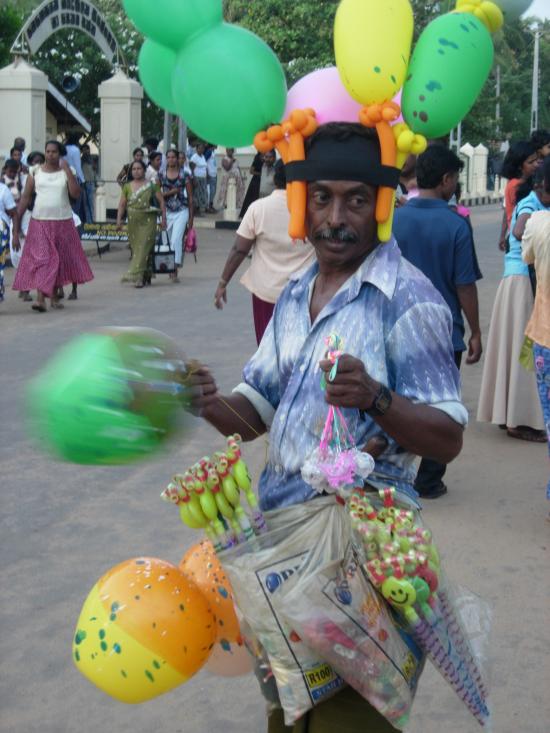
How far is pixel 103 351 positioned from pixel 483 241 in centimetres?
2118

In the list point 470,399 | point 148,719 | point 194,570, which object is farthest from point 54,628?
point 470,399

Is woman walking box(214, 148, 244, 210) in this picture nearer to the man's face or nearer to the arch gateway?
the arch gateway

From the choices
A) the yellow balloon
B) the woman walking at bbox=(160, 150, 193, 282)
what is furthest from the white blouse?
the yellow balloon

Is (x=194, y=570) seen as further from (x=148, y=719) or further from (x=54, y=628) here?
(x=54, y=628)

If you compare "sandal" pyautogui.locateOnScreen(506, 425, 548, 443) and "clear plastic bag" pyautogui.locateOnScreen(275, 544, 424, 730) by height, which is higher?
"clear plastic bag" pyautogui.locateOnScreen(275, 544, 424, 730)

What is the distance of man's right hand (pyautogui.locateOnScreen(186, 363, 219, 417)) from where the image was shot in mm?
2625

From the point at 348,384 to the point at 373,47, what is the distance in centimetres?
81

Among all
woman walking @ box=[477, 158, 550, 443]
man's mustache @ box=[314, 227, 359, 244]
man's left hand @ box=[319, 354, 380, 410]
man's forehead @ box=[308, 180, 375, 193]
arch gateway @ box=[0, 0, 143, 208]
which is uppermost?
arch gateway @ box=[0, 0, 143, 208]

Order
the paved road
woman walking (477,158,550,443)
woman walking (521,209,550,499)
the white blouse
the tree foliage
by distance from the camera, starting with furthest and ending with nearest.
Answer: the tree foliage → the white blouse → woman walking (477,158,550,443) → woman walking (521,209,550,499) → the paved road

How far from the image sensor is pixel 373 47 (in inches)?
101

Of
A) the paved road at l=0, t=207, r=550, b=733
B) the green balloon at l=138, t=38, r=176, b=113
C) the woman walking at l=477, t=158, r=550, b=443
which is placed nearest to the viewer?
the green balloon at l=138, t=38, r=176, b=113

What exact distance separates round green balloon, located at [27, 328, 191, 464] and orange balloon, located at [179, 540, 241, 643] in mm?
342

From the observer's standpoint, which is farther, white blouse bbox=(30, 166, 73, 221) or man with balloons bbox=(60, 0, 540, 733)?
white blouse bbox=(30, 166, 73, 221)

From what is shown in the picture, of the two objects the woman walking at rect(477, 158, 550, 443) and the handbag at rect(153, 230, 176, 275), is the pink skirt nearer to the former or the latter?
the handbag at rect(153, 230, 176, 275)
